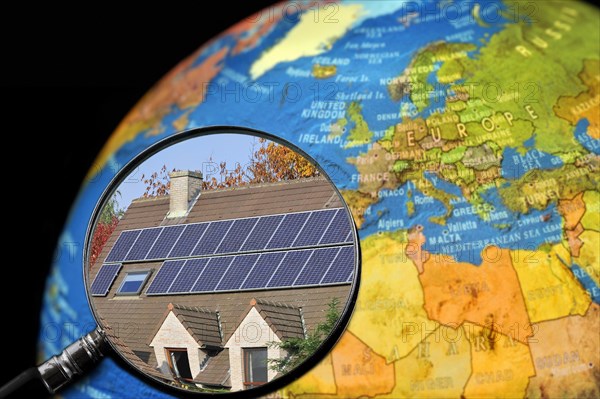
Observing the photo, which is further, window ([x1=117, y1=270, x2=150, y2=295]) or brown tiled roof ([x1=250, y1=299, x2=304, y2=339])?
window ([x1=117, y1=270, x2=150, y2=295])

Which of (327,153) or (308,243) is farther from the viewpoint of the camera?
(327,153)

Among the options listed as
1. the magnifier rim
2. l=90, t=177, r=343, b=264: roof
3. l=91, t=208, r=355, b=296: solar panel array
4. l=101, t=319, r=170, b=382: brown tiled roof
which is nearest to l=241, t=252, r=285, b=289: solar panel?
l=91, t=208, r=355, b=296: solar panel array

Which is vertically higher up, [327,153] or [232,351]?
[327,153]

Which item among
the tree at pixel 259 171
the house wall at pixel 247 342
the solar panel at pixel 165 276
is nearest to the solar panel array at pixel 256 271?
the solar panel at pixel 165 276

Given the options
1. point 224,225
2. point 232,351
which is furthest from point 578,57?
point 232,351

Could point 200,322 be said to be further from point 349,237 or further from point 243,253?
point 349,237

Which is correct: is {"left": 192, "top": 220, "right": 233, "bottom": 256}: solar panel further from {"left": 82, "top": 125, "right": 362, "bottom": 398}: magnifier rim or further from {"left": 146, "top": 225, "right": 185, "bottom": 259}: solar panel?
{"left": 82, "top": 125, "right": 362, "bottom": 398}: magnifier rim

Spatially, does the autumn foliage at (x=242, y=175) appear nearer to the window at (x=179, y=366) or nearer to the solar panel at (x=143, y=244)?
the solar panel at (x=143, y=244)

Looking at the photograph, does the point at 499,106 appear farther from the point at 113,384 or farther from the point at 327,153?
the point at 113,384
